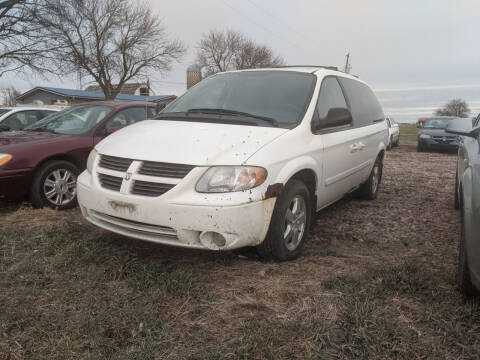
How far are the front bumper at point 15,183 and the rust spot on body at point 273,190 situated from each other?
3.05 metres

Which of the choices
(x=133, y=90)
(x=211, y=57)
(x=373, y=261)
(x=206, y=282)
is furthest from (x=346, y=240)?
(x=133, y=90)

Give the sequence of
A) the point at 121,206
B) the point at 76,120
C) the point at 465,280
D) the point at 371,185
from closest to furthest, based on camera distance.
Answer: the point at 465,280
the point at 121,206
the point at 76,120
the point at 371,185

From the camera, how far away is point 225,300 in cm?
256

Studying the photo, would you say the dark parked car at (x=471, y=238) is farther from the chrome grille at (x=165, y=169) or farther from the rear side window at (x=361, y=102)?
the rear side window at (x=361, y=102)

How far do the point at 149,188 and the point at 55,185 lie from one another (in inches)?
96.1

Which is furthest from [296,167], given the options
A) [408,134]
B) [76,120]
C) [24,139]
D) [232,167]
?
[408,134]

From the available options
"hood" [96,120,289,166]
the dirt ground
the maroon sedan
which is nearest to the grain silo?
the maroon sedan

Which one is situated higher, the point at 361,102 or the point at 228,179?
the point at 361,102

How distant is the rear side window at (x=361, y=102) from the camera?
14.9 feet

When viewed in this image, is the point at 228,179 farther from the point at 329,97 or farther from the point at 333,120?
the point at 329,97

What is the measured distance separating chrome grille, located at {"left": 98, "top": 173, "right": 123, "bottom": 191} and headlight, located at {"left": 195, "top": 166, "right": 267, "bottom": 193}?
0.66 metres

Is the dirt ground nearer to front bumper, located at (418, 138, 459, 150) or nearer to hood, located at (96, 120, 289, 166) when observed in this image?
hood, located at (96, 120, 289, 166)

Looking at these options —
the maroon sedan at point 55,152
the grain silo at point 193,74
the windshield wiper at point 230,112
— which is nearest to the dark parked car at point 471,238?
the windshield wiper at point 230,112

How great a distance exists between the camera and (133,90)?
5169 cm
